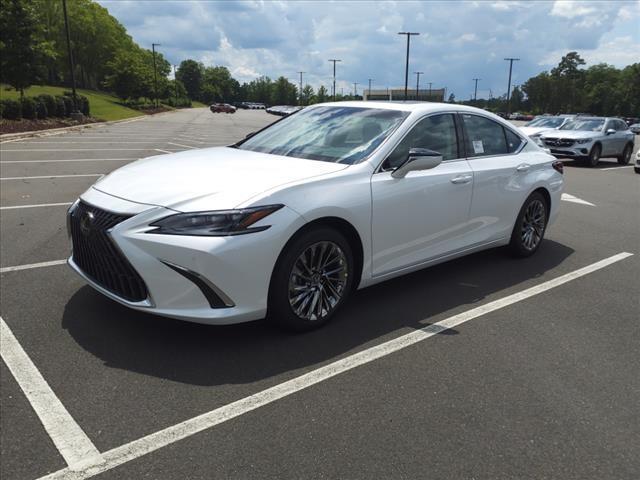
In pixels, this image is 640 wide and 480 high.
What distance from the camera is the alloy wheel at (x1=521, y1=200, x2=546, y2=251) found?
230 inches

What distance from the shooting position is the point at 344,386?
324cm

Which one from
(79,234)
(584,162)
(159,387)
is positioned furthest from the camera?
(584,162)

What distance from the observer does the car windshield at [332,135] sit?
430 cm

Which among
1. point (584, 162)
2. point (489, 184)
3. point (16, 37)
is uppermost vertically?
point (16, 37)

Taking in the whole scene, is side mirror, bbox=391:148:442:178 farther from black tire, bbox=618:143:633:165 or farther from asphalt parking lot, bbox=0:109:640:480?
black tire, bbox=618:143:633:165

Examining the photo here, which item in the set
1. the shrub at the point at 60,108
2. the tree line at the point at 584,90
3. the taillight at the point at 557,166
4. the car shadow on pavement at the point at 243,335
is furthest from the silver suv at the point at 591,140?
the tree line at the point at 584,90

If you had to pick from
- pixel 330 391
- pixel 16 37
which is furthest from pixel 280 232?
pixel 16 37

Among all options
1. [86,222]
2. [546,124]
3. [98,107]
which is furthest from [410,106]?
[98,107]

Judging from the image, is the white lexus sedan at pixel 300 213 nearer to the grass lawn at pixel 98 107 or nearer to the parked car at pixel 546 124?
the parked car at pixel 546 124

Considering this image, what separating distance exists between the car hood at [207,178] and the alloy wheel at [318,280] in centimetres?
54

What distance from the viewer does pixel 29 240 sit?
6.13 meters

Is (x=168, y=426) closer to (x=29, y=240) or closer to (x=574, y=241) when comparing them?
(x=29, y=240)

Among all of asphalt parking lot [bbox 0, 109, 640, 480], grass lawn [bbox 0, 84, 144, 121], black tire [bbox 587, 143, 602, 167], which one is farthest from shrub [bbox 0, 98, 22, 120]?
black tire [bbox 587, 143, 602, 167]

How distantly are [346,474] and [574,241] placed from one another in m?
5.54
